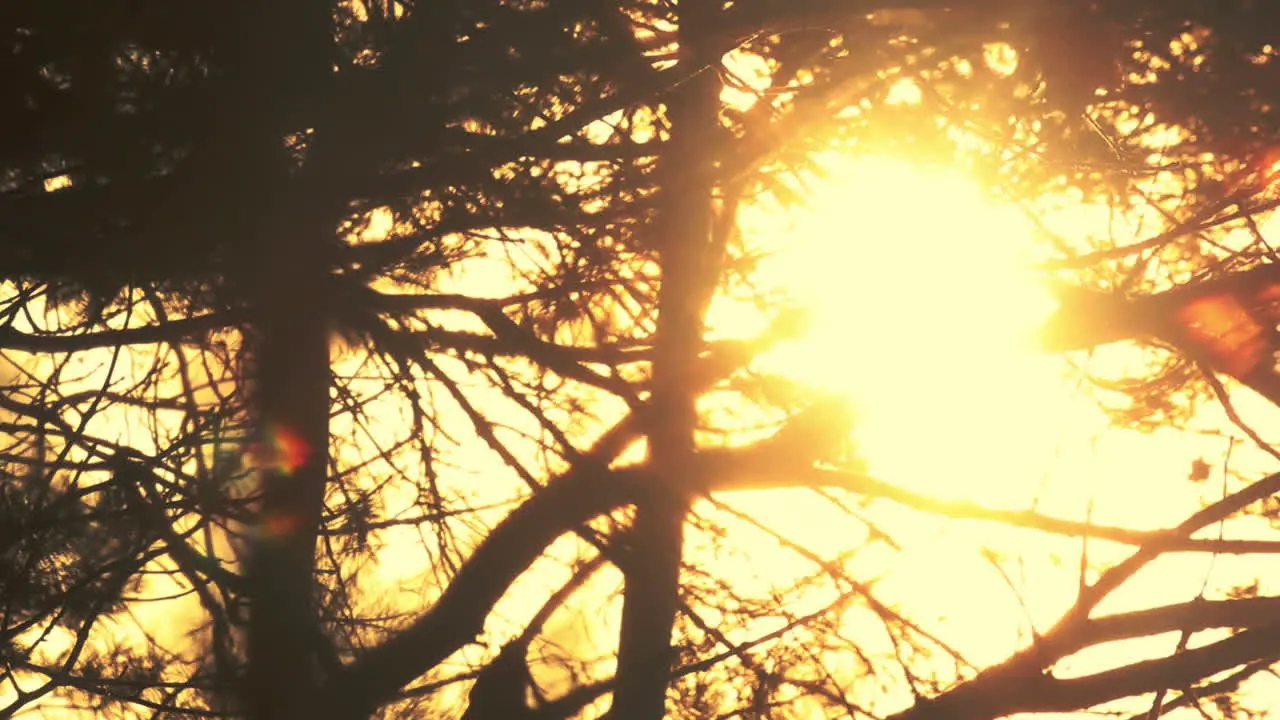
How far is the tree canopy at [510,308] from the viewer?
11.4ft

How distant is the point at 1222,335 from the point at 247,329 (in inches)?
149

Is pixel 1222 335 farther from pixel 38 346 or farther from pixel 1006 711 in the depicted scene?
pixel 38 346

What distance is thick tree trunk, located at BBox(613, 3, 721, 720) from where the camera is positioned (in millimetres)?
3990

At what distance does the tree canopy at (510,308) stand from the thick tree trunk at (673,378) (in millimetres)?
18

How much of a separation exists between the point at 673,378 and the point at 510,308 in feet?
3.60

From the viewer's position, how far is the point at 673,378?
155 inches

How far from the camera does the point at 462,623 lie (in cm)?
435

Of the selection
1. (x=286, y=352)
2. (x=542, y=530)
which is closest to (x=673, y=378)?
(x=542, y=530)

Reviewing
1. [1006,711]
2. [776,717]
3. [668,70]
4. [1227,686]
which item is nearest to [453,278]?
[668,70]

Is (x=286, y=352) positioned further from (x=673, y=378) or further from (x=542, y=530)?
(x=673, y=378)

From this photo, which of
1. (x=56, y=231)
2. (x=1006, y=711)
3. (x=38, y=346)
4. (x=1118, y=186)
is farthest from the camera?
(x=1118, y=186)

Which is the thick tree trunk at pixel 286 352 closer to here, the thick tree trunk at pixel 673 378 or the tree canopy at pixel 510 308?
the tree canopy at pixel 510 308

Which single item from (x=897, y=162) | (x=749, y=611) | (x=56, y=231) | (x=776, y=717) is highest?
(x=897, y=162)

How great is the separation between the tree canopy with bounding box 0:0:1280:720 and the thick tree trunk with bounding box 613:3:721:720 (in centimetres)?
2
